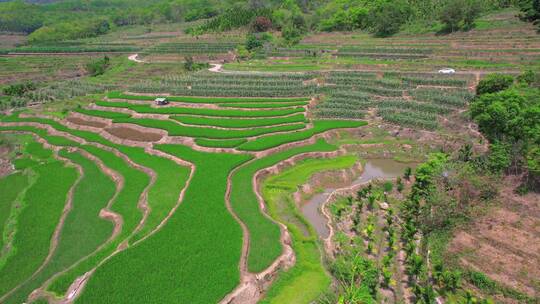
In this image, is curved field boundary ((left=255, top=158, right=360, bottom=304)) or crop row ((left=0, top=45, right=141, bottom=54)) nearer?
curved field boundary ((left=255, top=158, right=360, bottom=304))

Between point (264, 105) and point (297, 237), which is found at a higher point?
point (264, 105)

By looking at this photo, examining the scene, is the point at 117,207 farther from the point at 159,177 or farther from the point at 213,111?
the point at 213,111

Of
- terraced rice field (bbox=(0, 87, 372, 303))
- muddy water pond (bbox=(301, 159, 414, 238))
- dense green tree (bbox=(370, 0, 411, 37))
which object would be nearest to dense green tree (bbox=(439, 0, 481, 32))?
dense green tree (bbox=(370, 0, 411, 37))

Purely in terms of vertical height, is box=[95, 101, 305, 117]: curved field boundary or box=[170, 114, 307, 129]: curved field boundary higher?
box=[95, 101, 305, 117]: curved field boundary

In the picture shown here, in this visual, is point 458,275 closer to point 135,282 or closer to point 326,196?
point 326,196

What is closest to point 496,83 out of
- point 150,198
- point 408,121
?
point 408,121

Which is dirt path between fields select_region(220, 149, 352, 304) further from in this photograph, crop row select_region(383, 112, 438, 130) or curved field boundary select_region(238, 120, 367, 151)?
crop row select_region(383, 112, 438, 130)

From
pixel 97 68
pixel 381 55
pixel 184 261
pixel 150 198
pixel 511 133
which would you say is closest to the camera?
pixel 184 261

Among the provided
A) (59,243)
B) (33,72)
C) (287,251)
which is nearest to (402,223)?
(287,251)
